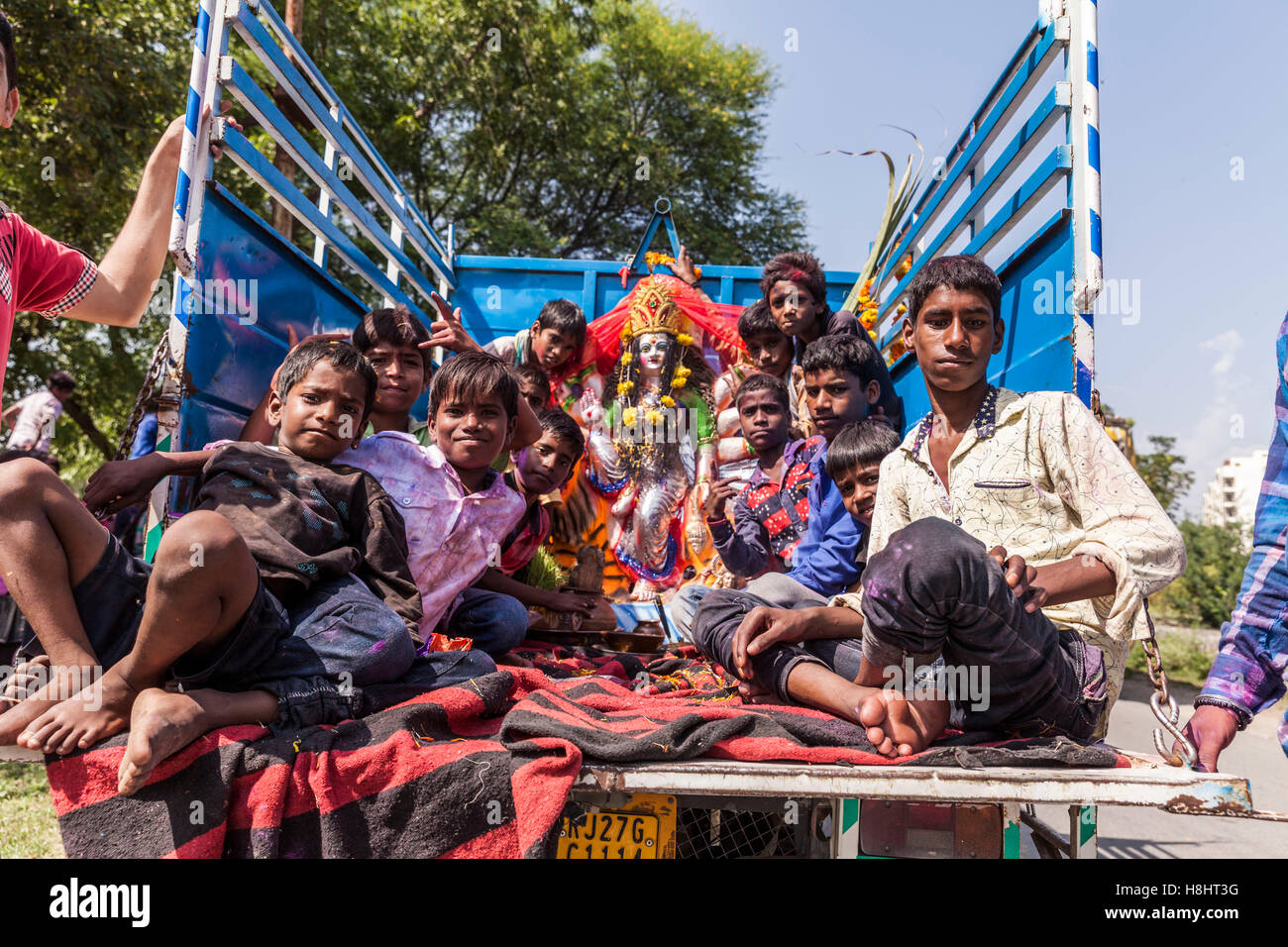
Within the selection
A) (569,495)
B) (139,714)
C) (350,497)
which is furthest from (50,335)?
(139,714)

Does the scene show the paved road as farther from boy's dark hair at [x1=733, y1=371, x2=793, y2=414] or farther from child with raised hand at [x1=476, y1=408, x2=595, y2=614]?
child with raised hand at [x1=476, y1=408, x2=595, y2=614]

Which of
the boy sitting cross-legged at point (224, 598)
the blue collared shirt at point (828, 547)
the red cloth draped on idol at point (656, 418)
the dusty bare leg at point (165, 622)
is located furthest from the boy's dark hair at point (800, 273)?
the dusty bare leg at point (165, 622)

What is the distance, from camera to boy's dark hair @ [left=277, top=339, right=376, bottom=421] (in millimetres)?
2312

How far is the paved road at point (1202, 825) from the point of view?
390 cm

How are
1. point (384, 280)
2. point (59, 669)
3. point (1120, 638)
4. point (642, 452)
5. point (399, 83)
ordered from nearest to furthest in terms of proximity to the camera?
point (59, 669) < point (1120, 638) < point (384, 280) < point (642, 452) < point (399, 83)

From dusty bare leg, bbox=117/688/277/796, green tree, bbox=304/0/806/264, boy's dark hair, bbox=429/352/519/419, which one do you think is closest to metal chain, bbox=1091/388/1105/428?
boy's dark hair, bbox=429/352/519/419

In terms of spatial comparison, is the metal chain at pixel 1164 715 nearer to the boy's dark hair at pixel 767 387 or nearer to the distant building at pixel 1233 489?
the boy's dark hair at pixel 767 387

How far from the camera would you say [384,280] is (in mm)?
4305

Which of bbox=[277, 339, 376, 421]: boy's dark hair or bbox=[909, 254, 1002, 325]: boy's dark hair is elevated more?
bbox=[909, 254, 1002, 325]: boy's dark hair

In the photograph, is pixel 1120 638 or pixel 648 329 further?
pixel 648 329

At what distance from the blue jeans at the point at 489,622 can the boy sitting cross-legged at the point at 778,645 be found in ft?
2.21

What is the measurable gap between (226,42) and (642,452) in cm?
277
